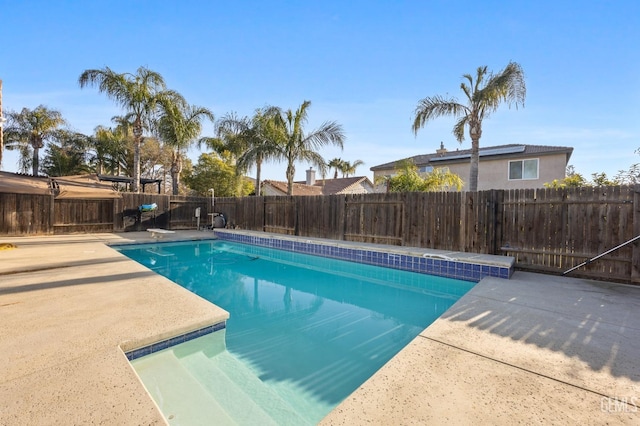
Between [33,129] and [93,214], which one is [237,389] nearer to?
[93,214]

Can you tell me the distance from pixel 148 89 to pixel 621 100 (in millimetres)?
18110

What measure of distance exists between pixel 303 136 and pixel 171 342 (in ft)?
35.7

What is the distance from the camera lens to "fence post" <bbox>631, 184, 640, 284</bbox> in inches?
198

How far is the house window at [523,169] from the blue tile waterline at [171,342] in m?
16.1

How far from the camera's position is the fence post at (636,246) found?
16.5 ft

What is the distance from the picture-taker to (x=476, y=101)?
9.43 m

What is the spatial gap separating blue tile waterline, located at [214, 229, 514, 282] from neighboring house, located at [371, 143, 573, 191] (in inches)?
254

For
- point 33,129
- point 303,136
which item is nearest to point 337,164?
point 303,136

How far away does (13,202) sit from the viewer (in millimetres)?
11031

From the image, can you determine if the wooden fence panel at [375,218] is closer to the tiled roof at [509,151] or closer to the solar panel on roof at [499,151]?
the tiled roof at [509,151]

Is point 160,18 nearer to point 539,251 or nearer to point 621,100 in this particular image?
point 539,251

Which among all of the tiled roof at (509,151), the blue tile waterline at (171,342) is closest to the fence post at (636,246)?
the blue tile waterline at (171,342)

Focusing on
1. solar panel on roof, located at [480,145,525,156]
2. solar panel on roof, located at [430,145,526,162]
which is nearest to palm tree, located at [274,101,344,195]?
solar panel on roof, located at [430,145,526,162]

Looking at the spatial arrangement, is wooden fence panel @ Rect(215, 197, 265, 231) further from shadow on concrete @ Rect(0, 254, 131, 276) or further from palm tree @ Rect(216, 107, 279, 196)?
shadow on concrete @ Rect(0, 254, 131, 276)
